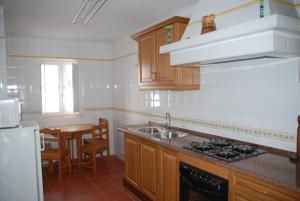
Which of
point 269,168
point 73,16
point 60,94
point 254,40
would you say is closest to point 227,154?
point 269,168

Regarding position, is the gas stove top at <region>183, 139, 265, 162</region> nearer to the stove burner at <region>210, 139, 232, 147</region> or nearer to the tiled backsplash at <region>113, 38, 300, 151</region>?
the stove burner at <region>210, 139, 232, 147</region>

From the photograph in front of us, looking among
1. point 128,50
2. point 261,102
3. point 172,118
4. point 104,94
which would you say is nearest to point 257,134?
point 261,102

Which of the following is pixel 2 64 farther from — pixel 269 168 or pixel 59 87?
pixel 269 168

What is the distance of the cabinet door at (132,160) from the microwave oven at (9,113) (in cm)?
135

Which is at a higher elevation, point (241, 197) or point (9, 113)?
point (9, 113)

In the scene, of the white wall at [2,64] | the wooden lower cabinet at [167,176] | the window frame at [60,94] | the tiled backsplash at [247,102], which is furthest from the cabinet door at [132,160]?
the window frame at [60,94]

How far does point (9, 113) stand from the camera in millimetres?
2432

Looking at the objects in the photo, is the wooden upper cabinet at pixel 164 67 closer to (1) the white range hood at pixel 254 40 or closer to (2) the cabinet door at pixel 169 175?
(1) the white range hood at pixel 254 40

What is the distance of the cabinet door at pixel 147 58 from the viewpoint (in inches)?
120

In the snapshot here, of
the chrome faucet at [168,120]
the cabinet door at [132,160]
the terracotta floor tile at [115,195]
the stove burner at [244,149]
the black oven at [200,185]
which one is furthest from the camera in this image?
the chrome faucet at [168,120]

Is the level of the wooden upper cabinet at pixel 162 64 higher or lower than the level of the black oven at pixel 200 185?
higher

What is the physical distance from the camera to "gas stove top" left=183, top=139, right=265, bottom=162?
1.94 metres

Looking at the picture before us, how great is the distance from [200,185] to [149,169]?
0.90m

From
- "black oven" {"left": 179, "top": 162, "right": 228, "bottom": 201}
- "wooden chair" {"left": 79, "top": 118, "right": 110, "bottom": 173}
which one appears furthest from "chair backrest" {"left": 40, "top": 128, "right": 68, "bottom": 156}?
"black oven" {"left": 179, "top": 162, "right": 228, "bottom": 201}
